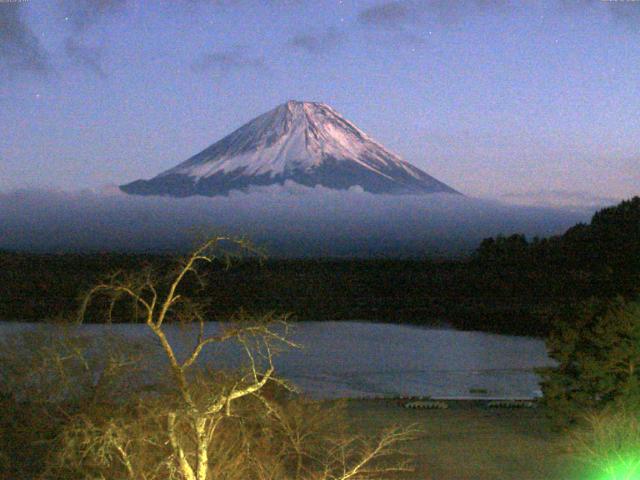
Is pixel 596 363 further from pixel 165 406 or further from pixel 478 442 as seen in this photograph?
pixel 165 406

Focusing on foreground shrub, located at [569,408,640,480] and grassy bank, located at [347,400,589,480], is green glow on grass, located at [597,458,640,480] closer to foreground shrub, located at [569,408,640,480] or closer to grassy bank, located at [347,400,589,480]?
foreground shrub, located at [569,408,640,480]

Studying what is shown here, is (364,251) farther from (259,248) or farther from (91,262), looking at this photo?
(259,248)

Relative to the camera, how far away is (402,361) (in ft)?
83.8

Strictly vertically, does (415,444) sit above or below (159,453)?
below

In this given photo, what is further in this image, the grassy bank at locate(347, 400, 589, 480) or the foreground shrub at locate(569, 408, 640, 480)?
the grassy bank at locate(347, 400, 589, 480)

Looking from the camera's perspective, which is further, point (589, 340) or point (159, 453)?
point (589, 340)

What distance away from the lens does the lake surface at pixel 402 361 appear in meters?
18.7

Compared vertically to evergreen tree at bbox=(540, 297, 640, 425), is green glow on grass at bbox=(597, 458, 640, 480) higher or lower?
lower

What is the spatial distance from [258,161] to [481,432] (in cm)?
6938

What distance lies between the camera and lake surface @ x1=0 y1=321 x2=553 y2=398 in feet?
61.2

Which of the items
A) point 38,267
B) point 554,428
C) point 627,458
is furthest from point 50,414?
point 38,267

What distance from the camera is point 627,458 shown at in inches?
313

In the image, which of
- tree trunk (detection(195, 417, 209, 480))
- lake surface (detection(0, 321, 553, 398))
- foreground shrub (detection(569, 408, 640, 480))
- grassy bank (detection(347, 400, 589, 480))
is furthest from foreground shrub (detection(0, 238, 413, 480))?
lake surface (detection(0, 321, 553, 398))

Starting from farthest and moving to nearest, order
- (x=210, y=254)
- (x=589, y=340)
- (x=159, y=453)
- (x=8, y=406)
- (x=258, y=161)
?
1. (x=258, y=161)
2. (x=589, y=340)
3. (x=8, y=406)
4. (x=159, y=453)
5. (x=210, y=254)
